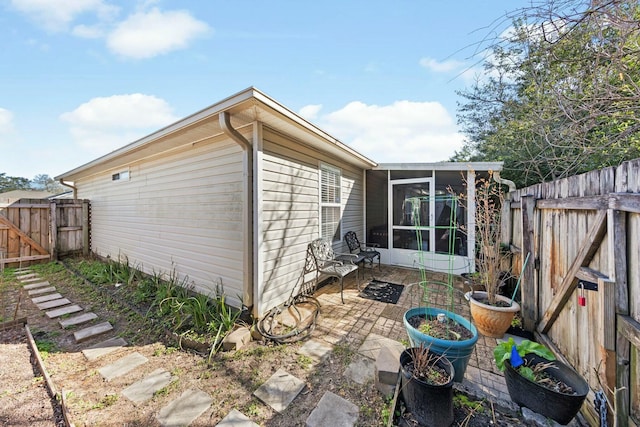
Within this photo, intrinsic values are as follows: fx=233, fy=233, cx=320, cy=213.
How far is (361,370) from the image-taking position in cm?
224

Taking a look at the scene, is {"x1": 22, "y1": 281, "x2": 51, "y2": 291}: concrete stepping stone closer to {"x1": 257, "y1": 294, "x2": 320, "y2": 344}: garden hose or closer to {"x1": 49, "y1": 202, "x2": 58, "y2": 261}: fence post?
{"x1": 49, "y1": 202, "x2": 58, "y2": 261}: fence post

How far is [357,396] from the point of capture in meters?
1.94

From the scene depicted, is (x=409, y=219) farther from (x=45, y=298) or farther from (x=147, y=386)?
(x=45, y=298)

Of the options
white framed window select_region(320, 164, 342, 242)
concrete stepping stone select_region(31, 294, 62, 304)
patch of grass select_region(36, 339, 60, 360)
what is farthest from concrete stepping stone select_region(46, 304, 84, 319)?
white framed window select_region(320, 164, 342, 242)

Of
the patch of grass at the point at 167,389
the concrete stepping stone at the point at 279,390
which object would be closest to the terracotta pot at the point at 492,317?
the concrete stepping stone at the point at 279,390

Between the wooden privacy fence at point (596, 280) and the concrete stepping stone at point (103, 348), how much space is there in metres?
4.31

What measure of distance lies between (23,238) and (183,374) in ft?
26.3

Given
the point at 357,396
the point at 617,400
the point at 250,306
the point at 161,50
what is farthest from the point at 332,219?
the point at 161,50

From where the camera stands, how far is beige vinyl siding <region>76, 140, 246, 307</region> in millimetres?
3275

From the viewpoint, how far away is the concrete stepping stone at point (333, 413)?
66.8 inches

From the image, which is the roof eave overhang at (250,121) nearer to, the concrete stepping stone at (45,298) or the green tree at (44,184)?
the concrete stepping stone at (45,298)

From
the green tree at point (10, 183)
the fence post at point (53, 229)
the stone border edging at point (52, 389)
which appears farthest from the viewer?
the green tree at point (10, 183)

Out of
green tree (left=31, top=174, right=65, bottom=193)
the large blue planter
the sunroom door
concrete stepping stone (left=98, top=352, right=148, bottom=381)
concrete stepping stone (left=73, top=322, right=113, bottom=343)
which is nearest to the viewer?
the large blue planter

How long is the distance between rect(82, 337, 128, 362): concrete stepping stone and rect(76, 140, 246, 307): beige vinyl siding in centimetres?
109
